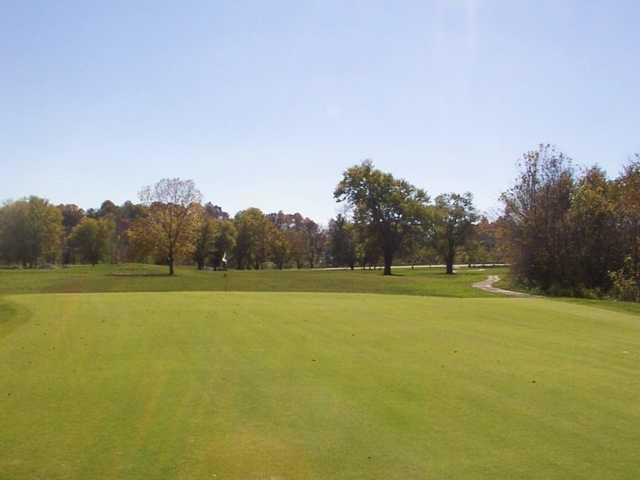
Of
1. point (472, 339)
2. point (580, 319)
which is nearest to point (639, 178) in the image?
point (580, 319)

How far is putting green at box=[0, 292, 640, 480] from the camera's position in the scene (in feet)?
16.8

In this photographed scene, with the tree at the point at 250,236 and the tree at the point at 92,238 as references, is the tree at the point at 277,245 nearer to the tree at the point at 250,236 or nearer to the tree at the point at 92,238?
the tree at the point at 250,236

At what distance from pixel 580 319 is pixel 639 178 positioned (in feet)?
62.0

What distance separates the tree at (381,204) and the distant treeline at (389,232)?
125 mm

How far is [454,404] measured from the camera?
6867mm

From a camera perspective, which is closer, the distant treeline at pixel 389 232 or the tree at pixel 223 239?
the distant treeline at pixel 389 232

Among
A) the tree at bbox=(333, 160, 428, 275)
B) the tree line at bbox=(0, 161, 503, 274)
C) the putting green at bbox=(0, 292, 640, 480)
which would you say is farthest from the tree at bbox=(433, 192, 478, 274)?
the putting green at bbox=(0, 292, 640, 480)

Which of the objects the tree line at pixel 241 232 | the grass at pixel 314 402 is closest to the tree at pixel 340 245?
the tree line at pixel 241 232

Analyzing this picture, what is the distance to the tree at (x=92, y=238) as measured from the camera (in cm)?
9494

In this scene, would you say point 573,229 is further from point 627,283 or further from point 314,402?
point 314,402

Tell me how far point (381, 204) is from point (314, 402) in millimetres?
68255

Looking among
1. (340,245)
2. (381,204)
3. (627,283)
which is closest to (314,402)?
(627,283)

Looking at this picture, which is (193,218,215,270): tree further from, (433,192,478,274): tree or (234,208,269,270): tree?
(433,192,478,274): tree

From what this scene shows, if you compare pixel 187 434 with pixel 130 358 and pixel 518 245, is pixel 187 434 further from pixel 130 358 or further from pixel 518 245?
pixel 518 245
